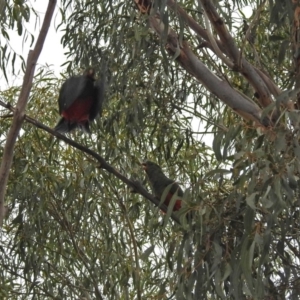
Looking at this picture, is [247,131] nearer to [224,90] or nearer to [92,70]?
[224,90]

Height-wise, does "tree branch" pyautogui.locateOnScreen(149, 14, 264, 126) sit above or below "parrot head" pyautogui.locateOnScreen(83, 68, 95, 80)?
below

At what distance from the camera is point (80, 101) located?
10.9ft

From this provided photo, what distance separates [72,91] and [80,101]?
0.05 m

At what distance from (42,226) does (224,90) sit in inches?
46.4

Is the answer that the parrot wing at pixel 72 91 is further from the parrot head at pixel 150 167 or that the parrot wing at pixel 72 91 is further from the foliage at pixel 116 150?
the parrot head at pixel 150 167

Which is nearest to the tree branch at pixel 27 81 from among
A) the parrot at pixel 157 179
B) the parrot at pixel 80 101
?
the parrot at pixel 80 101

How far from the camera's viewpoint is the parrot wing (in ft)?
10.8

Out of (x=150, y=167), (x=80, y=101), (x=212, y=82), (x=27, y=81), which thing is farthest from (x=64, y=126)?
(x=27, y=81)

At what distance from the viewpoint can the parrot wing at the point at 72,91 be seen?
3.29 m

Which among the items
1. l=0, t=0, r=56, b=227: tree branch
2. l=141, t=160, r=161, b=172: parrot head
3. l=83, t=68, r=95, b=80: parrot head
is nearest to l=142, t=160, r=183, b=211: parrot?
l=141, t=160, r=161, b=172: parrot head

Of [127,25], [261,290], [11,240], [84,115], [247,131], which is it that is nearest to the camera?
[261,290]

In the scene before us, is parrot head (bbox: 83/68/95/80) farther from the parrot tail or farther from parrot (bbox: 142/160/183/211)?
parrot (bbox: 142/160/183/211)

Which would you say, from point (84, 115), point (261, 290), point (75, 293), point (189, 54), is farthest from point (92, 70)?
point (261, 290)

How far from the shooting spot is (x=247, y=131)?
8.24 feet
